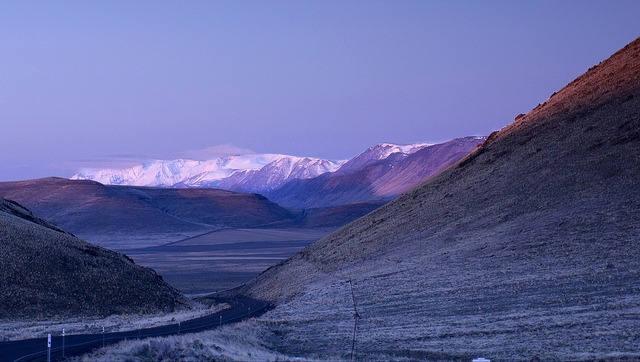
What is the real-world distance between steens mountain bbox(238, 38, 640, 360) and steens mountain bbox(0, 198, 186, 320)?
9316mm

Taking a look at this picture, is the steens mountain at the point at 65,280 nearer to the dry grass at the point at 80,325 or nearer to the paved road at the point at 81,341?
the dry grass at the point at 80,325

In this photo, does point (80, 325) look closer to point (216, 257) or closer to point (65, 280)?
point (65, 280)

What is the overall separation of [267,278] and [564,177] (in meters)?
28.9

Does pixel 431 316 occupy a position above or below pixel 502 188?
below

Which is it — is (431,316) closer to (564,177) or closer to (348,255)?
(564,177)

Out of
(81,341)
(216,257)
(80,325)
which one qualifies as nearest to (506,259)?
(80,325)

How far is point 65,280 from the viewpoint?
161ft

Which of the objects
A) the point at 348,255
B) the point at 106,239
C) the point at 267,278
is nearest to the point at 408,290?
the point at 348,255

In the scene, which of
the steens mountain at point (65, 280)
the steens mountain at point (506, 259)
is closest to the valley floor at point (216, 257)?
the steens mountain at point (506, 259)

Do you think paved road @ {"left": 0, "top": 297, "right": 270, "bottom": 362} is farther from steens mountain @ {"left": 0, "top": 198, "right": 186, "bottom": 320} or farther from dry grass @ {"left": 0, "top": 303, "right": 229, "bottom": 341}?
steens mountain @ {"left": 0, "top": 198, "right": 186, "bottom": 320}

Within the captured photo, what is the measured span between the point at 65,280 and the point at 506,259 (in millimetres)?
25050

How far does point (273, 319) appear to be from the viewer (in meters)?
38.8

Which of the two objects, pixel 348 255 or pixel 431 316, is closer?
pixel 431 316

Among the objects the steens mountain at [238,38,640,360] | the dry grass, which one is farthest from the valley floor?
the dry grass
